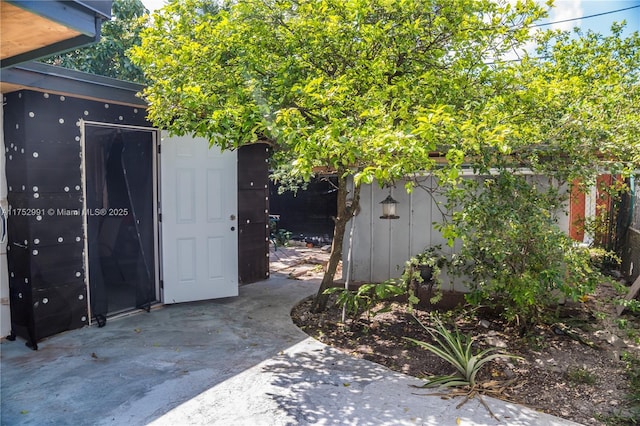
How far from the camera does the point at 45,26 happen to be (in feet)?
6.06

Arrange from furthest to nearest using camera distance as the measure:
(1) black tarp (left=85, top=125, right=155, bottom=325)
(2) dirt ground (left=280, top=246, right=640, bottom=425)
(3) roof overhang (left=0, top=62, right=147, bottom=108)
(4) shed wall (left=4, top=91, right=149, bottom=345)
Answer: (1) black tarp (left=85, top=125, right=155, bottom=325) → (4) shed wall (left=4, top=91, right=149, bottom=345) → (3) roof overhang (left=0, top=62, right=147, bottom=108) → (2) dirt ground (left=280, top=246, right=640, bottom=425)

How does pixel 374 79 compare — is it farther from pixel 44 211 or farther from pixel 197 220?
pixel 44 211

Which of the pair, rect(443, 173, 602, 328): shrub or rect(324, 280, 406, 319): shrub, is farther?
rect(324, 280, 406, 319): shrub

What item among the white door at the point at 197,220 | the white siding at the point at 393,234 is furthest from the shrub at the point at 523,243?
the white door at the point at 197,220

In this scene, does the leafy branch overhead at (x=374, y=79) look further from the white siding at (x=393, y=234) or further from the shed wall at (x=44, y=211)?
the white siding at (x=393, y=234)

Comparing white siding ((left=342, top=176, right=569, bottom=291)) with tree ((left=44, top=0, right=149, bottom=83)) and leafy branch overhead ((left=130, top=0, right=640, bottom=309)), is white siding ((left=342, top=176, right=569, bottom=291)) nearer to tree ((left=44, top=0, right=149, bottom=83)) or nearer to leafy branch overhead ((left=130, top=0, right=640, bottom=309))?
leafy branch overhead ((left=130, top=0, right=640, bottom=309))

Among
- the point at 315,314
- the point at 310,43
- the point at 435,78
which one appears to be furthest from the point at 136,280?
the point at 435,78

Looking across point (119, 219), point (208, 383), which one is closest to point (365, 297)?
point (208, 383)

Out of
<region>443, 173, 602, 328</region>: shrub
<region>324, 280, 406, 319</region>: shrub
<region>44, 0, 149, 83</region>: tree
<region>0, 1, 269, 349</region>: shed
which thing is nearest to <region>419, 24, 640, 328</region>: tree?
<region>443, 173, 602, 328</region>: shrub

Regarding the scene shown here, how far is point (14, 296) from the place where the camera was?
384 cm

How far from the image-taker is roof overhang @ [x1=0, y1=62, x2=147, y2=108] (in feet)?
11.0

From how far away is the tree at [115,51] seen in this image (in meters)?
8.72

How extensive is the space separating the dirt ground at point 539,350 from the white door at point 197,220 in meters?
1.07

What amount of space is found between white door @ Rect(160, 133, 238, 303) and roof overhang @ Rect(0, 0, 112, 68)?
2.69m
